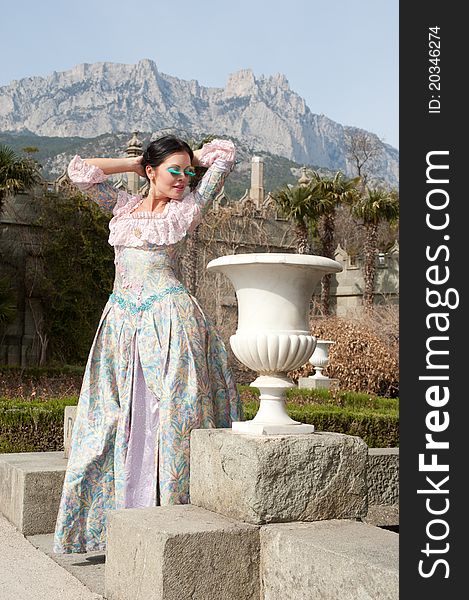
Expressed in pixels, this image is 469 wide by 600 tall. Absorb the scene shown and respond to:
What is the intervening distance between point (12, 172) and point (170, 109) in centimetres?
14623

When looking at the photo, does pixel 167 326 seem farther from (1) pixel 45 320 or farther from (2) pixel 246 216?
(2) pixel 246 216

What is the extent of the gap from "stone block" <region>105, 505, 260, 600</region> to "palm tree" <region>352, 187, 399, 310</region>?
17.4m

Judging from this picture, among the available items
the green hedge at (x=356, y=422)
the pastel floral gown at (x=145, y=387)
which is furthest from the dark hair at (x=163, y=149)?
the green hedge at (x=356, y=422)

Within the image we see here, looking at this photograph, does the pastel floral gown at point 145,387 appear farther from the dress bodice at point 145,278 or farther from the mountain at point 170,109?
the mountain at point 170,109

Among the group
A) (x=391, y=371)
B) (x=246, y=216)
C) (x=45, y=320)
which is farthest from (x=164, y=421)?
(x=246, y=216)

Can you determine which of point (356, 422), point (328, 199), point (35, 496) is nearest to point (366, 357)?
→ point (356, 422)

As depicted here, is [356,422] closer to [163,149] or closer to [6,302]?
[163,149]

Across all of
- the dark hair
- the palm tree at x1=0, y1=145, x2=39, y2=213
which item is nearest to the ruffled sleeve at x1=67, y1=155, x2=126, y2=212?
the dark hair

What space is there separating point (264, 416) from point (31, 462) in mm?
2126

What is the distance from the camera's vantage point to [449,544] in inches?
75.3

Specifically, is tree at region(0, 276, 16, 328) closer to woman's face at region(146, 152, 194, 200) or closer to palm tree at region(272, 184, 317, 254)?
palm tree at region(272, 184, 317, 254)

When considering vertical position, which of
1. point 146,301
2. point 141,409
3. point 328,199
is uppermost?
point 328,199

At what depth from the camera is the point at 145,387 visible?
11.3 ft

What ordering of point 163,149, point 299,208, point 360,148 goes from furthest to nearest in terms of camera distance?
1. point 360,148
2. point 299,208
3. point 163,149
